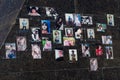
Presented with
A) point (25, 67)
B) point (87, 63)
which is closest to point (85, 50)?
point (87, 63)

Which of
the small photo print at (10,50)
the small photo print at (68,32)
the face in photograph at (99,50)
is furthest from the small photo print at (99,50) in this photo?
the small photo print at (10,50)

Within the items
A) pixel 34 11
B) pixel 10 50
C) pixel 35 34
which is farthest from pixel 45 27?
pixel 10 50

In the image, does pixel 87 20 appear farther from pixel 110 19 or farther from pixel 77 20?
pixel 110 19

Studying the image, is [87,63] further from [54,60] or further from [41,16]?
[41,16]

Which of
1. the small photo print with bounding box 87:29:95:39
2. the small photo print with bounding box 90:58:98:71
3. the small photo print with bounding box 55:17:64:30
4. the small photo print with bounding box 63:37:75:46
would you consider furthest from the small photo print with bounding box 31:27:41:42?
the small photo print with bounding box 90:58:98:71

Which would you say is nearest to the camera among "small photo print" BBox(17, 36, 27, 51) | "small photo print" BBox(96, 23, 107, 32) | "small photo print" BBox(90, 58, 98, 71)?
"small photo print" BBox(17, 36, 27, 51)

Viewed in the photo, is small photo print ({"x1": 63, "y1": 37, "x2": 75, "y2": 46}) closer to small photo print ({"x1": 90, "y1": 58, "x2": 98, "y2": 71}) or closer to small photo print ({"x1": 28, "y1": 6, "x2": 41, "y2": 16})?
small photo print ({"x1": 90, "y1": 58, "x2": 98, "y2": 71})
